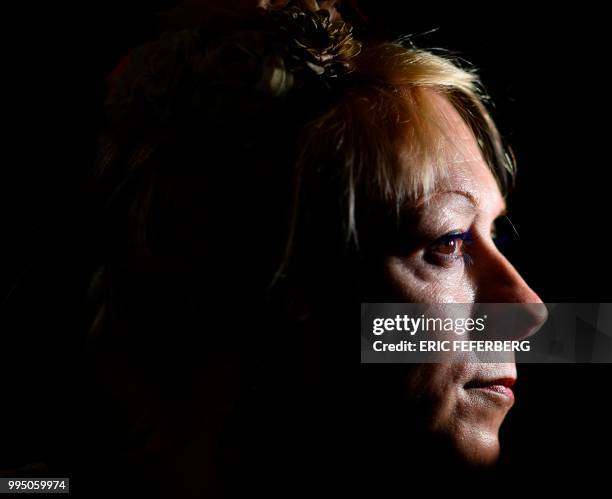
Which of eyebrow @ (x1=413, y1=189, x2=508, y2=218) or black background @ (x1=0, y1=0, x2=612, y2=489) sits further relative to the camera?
black background @ (x1=0, y1=0, x2=612, y2=489)

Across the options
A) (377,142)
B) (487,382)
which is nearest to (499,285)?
(487,382)

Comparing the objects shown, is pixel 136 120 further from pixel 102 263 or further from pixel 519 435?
pixel 519 435

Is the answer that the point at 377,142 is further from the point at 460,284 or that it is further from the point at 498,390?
the point at 498,390

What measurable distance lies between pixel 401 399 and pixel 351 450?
9 cm

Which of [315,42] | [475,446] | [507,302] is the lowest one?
[475,446]

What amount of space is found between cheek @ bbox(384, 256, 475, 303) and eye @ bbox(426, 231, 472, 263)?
0.01 m

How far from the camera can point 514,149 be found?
1222mm

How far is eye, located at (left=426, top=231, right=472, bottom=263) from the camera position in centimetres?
77

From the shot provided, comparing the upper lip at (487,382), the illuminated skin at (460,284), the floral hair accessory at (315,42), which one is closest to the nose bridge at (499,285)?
the illuminated skin at (460,284)

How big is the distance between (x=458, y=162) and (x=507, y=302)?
0.20 meters

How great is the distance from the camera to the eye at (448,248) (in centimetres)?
77

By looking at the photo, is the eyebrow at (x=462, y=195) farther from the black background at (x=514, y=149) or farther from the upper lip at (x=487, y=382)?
the black background at (x=514, y=149)

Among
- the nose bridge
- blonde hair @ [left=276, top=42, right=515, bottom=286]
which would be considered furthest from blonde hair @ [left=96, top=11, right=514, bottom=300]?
the nose bridge

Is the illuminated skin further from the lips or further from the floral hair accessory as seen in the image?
the floral hair accessory
